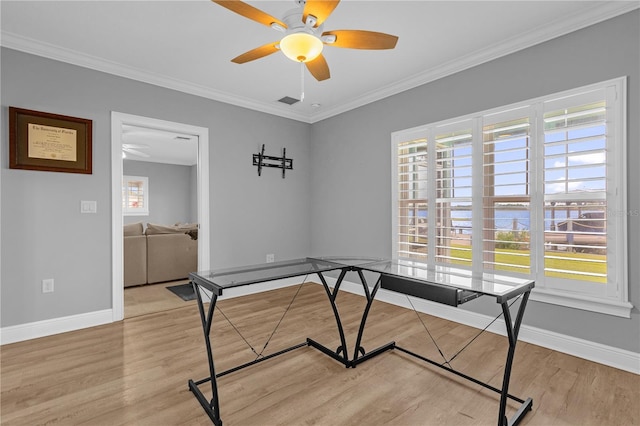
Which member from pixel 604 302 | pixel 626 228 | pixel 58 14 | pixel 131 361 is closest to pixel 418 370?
pixel 604 302

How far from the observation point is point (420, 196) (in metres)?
3.57

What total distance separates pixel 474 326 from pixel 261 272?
2.24 meters

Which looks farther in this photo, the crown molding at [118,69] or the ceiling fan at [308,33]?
the crown molding at [118,69]

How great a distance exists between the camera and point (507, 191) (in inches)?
112

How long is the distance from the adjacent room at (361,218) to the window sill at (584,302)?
0.02 m

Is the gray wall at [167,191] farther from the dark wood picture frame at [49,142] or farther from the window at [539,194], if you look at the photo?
the window at [539,194]

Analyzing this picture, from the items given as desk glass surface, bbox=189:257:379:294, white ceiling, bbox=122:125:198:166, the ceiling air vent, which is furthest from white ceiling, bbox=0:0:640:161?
white ceiling, bbox=122:125:198:166

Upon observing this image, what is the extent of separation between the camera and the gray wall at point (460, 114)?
2.25 meters

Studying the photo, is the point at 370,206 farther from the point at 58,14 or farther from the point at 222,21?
the point at 58,14

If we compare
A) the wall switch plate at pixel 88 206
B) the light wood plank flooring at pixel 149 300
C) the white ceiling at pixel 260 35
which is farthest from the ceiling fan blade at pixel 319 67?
the light wood plank flooring at pixel 149 300

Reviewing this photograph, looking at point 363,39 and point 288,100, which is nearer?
point 363,39

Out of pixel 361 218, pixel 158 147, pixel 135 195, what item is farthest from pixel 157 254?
pixel 135 195

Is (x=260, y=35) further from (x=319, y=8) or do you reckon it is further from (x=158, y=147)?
(x=158, y=147)

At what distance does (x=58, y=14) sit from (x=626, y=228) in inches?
177
